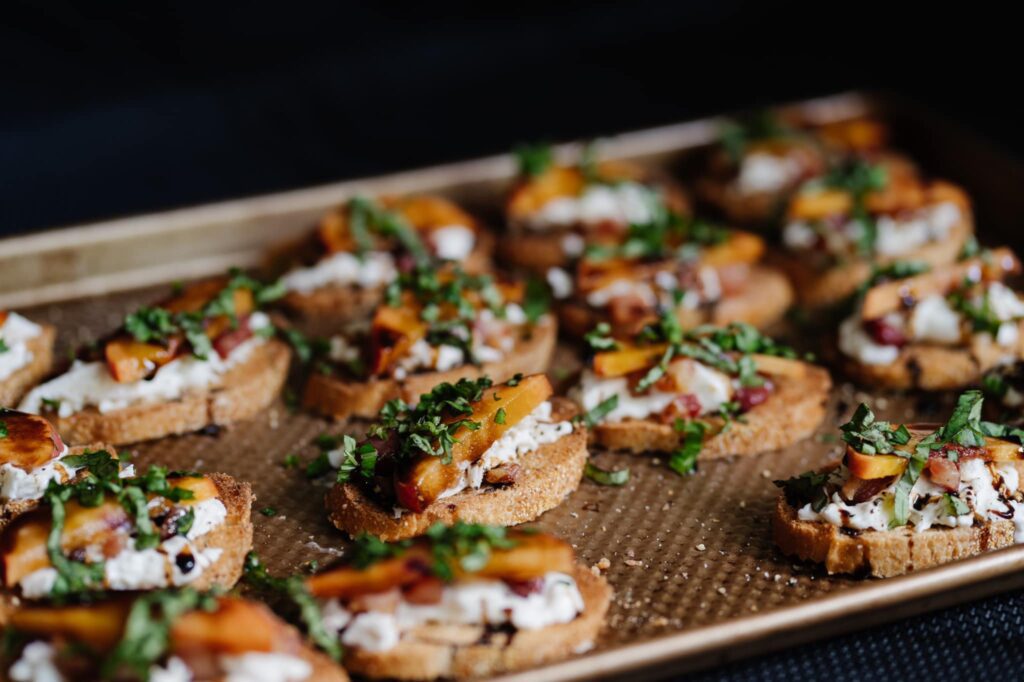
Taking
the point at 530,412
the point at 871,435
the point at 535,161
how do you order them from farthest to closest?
the point at 535,161, the point at 530,412, the point at 871,435

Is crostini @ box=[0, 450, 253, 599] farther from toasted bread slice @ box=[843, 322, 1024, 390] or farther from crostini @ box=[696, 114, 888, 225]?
crostini @ box=[696, 114, 888, 225]

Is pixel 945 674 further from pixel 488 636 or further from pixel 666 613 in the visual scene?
pixel 488 636

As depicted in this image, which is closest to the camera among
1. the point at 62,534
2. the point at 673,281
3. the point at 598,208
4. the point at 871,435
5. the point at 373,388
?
the point at 62,534

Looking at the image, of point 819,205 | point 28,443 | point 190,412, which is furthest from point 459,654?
point 819,205

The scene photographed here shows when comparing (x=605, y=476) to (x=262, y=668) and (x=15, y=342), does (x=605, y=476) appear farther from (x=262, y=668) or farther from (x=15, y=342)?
(x=15, y=342)

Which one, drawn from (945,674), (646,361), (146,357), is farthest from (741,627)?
(146,357)

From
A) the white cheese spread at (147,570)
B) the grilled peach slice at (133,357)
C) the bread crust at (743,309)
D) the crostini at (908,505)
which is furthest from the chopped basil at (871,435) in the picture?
the grilled peach slice at (133,357)

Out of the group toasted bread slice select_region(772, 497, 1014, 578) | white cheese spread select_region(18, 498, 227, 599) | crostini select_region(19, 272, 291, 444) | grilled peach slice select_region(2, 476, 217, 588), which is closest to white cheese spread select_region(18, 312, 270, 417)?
crostini select_region(19, 272, 291, 444)
